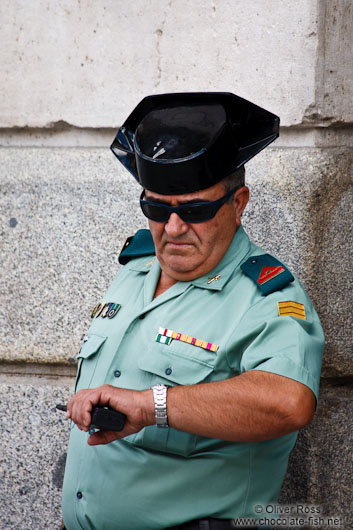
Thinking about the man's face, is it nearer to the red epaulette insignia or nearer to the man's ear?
the man's ear

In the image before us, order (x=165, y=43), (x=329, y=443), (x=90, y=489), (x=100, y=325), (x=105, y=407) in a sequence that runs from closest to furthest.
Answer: (x=105, y=407) → (x=90, y=489) → (x=100, y=325) → (x=329, y=443) → (x=165, y=43)

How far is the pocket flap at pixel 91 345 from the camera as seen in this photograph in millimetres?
2285

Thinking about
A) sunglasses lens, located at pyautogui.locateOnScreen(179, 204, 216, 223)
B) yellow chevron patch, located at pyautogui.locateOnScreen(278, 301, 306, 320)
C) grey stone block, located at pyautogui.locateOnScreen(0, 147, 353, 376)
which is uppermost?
sunglasses lens, located at pyautogui.locateOnScreen(179, 204, 216, 223)

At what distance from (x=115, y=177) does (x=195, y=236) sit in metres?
0.97

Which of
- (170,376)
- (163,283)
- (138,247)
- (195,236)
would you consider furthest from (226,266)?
(138,247)

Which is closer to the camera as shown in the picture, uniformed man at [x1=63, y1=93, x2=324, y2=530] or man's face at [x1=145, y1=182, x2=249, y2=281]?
uniformed man at [x1=63, y1=93, x2=324, y2=530]

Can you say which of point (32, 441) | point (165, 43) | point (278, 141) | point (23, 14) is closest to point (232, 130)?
point (278, 141)

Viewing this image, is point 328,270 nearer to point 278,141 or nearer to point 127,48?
point 278,141

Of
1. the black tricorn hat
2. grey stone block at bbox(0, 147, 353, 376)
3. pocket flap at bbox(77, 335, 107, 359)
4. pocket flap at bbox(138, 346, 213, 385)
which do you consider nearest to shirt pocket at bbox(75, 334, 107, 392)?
pocket flap at bbox(77, 335, 107, 359)

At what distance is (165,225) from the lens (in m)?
2.16

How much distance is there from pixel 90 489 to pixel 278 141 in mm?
1535

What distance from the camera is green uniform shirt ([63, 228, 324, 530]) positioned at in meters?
2.00

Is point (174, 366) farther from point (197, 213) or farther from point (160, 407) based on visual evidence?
point (197, 213)

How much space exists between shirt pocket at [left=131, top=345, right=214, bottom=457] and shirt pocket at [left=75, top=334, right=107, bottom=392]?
0.70 ft
